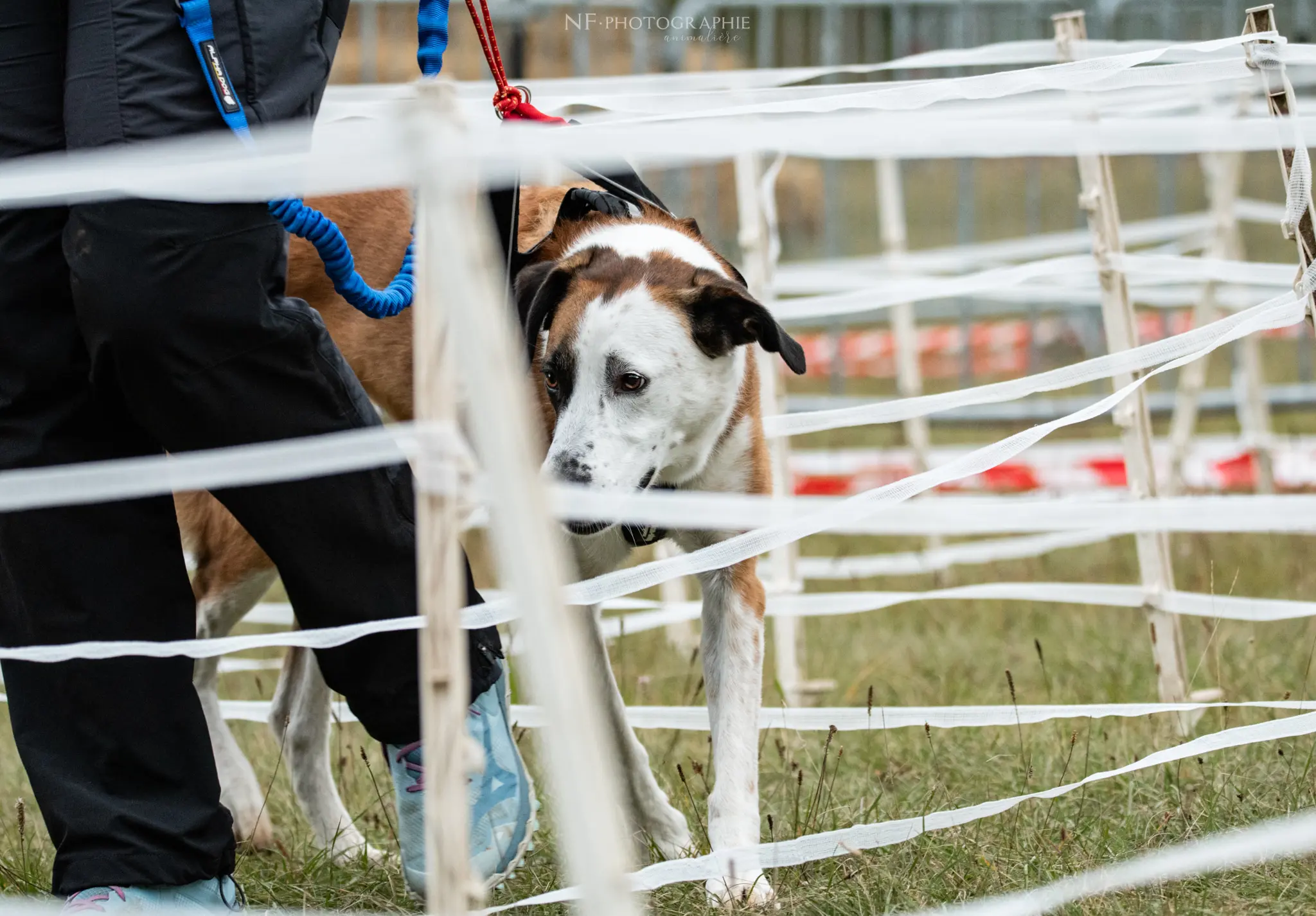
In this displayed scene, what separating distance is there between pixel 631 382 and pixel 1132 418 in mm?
1496

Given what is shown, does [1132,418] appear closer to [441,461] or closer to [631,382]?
[631,382]

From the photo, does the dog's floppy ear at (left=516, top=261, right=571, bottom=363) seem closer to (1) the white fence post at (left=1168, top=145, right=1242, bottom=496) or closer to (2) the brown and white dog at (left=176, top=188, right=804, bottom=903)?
(2) the brown and white dog at (left=176, top=188, right=804, bottom=903)

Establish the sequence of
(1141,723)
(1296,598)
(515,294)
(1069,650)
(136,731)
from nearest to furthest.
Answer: (136,731), (515,294), (1141,723), (1069,650), (1296,598)

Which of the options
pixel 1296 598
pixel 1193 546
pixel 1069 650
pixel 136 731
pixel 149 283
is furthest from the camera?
pixel 1193 546

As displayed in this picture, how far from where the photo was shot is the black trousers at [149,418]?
6.31 ft

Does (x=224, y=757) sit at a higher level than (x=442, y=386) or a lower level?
lower

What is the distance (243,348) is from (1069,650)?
2922 millimetres

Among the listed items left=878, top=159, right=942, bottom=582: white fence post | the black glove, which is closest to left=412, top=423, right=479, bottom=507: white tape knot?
the black glove

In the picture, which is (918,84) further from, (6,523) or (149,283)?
(6,523)

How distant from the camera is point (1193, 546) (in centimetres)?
538

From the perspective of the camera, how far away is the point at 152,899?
2.06 meters

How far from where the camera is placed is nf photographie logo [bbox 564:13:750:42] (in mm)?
5980

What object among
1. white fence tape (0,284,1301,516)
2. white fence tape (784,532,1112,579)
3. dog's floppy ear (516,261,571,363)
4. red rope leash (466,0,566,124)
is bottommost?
white fence tape (784,532,1112,579)

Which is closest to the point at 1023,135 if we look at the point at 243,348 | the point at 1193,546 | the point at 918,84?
the point at 918,84
